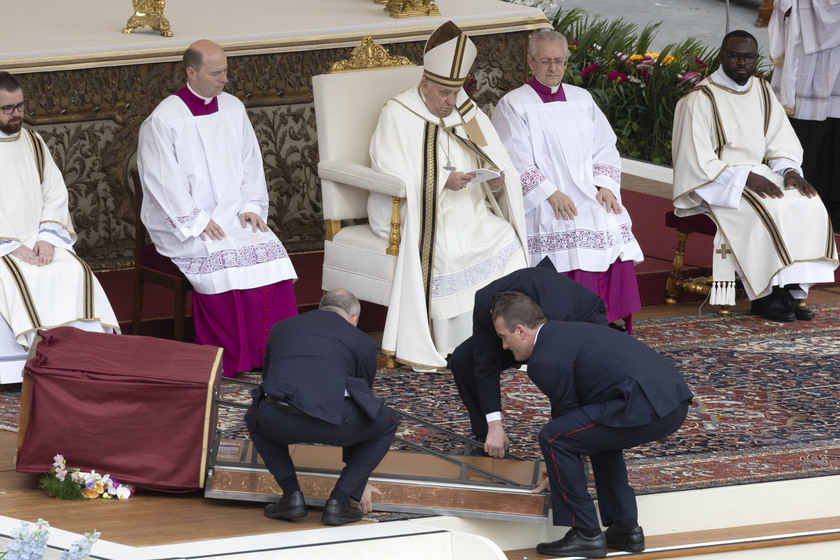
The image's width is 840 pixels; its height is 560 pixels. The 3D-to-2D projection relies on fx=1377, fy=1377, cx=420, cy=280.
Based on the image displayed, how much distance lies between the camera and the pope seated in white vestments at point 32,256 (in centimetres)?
633

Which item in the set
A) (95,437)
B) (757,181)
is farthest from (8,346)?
(757,181)

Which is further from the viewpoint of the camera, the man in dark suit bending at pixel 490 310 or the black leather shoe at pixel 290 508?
the man in dark suit bending at pixel 490 310

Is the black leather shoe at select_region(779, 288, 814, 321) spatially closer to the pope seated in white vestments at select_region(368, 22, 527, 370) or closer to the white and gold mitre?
the pope seated in white vestments at select_region(368, 22, 527, 370)

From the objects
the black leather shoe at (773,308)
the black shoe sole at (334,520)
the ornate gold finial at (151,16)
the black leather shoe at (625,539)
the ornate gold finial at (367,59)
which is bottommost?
the black leather shoe at (625,539)

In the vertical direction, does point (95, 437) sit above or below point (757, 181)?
below

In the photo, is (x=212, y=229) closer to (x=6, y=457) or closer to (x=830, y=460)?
(x=6, y=457)

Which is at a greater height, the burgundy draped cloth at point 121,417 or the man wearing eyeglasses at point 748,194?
the man wearing eyeglasses at point 748,194

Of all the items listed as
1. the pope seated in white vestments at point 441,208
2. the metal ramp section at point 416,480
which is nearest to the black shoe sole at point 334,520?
the metal ramp section at point 416,480

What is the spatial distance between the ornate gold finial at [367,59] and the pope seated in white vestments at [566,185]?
671 millimetres

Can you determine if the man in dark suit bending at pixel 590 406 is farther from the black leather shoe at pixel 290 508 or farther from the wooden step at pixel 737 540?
the black leather shoe at pixel 290 508

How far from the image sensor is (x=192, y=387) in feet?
16.4

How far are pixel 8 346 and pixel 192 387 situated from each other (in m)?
1.72

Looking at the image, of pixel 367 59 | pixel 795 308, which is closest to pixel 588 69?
pixel 795 308

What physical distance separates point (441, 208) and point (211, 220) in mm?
1178
